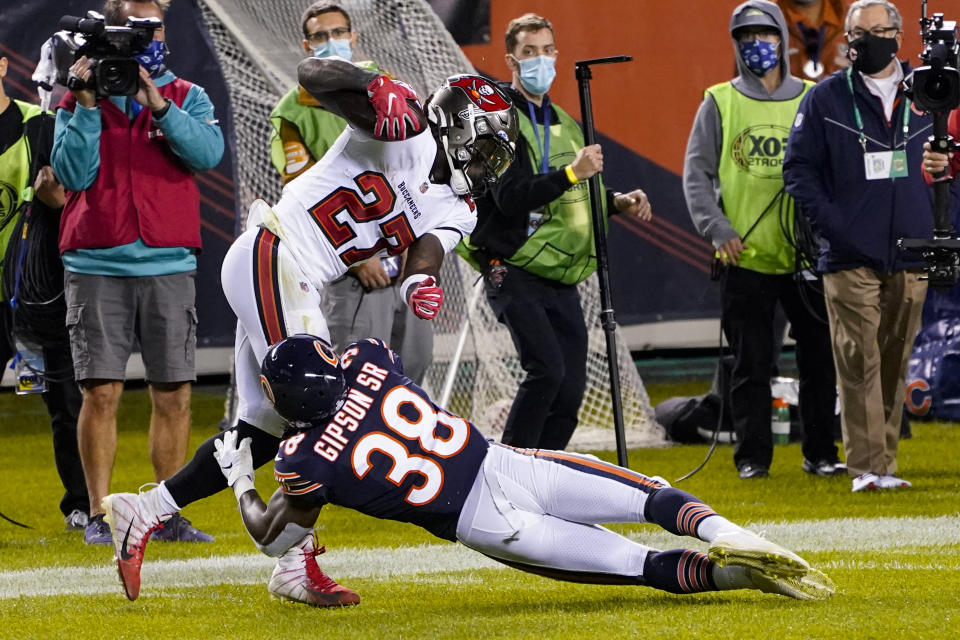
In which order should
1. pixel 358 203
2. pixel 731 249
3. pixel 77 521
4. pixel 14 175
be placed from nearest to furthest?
pixel 358 203 < pixel 14 175 < pixel 77 521 < pixel 731 249

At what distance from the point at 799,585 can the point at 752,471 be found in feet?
11.6

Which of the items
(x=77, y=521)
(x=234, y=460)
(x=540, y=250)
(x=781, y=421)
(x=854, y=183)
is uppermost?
(x=854, y=183)

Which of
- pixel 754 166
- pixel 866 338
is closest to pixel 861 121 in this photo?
pixel 754 166

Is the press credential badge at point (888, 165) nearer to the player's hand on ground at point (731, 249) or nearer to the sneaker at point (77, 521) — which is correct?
the player's hand on ground at point (731, 249)

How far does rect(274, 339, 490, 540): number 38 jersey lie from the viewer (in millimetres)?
4363

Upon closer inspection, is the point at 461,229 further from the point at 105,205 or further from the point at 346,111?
the point at 105,205

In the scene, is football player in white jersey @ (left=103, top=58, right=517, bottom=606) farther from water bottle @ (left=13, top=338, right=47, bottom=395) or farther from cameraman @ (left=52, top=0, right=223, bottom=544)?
water bottle @ (left=13, top=338, right=47, bottom=395)

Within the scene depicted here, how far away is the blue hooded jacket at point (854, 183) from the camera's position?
7.25 meters

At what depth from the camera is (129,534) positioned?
4.80 metres

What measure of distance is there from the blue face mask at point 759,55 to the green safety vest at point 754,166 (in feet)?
0.49

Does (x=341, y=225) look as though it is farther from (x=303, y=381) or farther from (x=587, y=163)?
(x=587, y=163)

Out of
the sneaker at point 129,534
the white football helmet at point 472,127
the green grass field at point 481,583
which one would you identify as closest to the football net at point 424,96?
the green grass field at point 481,583

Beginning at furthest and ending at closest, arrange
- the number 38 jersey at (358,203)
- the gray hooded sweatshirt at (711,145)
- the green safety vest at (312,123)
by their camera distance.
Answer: the gray hooded sweatshirt at (711,145)
the green safety vest at (312,123)
the number 38 jersey at (358,203)

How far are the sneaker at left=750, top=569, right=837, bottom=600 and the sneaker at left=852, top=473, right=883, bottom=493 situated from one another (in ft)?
9.39
